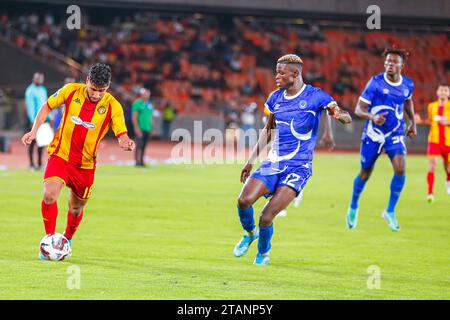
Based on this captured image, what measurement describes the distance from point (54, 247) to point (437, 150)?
1295cm

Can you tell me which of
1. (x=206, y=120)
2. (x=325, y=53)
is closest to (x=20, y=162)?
(x=206, y=120)

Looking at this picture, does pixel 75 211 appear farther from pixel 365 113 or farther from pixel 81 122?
pixel 365 113

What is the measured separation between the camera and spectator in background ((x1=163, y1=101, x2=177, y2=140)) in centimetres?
4647

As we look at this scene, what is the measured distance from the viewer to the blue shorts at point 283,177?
11.1m

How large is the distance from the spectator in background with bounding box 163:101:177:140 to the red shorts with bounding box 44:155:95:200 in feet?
115

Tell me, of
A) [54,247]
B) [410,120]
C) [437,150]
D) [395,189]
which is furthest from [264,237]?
[437,150]

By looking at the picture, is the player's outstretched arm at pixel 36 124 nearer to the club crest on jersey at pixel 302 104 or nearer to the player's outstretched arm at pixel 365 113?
the club crest on jersey at pixel 302 104

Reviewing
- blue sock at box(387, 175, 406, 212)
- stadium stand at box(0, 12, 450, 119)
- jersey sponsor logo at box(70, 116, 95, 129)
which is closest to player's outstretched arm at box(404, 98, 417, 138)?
blue sock at box(387, 175, 406, 212)

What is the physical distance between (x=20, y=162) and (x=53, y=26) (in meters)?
20.7

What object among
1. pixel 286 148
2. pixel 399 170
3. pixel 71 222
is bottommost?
pixel 71 222

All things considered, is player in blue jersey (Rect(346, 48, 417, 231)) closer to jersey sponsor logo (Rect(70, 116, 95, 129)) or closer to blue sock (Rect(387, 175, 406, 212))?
blue sock (Rect(387, 175, 406, 212))

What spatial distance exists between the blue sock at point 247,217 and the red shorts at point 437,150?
36.0ft

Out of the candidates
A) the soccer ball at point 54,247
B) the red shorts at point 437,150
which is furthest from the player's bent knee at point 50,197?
the red shorts at point 437,150

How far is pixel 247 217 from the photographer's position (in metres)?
11.5
